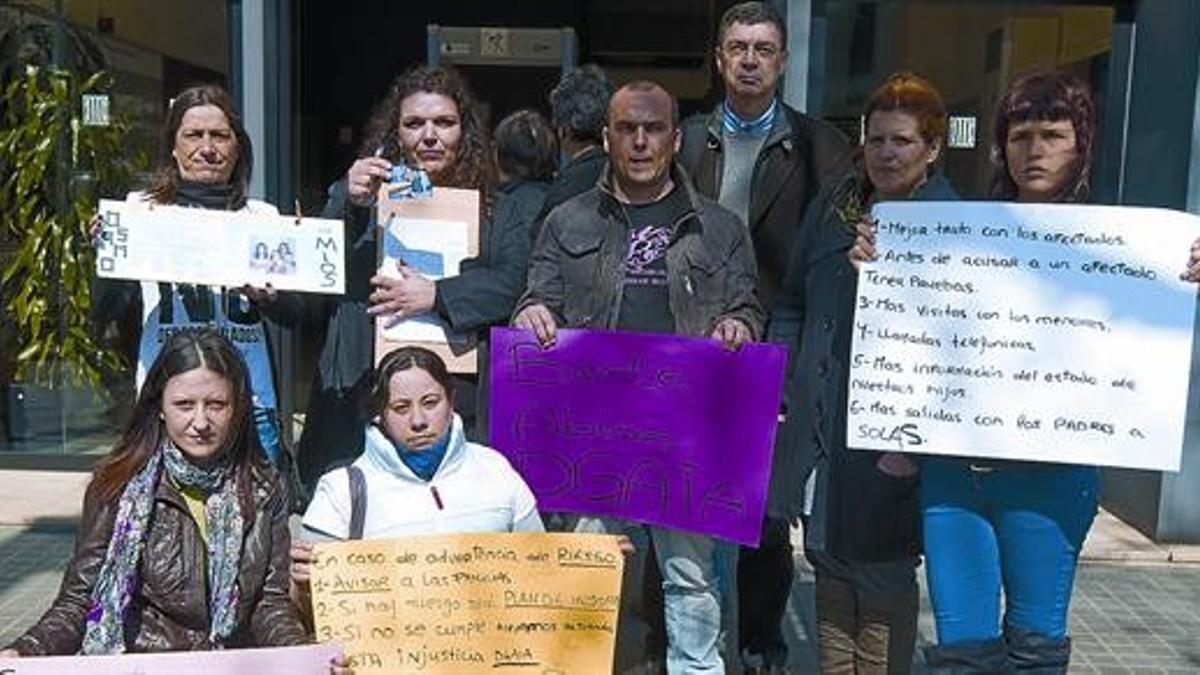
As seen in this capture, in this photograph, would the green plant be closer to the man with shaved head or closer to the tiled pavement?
the tiled pavement

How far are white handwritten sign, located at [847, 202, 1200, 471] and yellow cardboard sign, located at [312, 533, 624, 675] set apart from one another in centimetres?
72

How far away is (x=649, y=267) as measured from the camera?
10.3 ft

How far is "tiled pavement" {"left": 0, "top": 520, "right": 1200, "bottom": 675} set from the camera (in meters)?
4.49

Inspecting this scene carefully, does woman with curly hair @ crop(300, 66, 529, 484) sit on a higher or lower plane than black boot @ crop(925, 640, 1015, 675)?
higher

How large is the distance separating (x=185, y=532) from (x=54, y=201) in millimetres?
4343

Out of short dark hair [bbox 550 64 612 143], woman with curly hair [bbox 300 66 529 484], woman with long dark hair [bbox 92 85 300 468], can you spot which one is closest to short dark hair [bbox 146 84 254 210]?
woman with long dark hair [bbox 92 85 300 468]

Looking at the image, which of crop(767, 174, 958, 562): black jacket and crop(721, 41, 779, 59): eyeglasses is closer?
crop(767, 174, 958, 562): black jacket

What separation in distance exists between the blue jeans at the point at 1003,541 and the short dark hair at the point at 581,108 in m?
1.72

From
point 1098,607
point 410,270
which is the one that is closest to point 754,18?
point 410,270

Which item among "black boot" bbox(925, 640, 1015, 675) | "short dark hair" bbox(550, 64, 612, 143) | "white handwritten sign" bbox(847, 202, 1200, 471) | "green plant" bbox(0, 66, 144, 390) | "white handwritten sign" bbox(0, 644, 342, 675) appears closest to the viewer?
"white handwritten sign" bbox(0, 644, 342, 675)

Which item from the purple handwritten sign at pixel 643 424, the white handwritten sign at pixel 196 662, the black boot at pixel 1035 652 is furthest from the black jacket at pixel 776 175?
the white handwritten sign at pixel 196 662

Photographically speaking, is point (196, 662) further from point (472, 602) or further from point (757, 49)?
point (757, 49)

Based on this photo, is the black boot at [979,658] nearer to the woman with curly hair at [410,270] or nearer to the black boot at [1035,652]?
the black boot at [1035,652]

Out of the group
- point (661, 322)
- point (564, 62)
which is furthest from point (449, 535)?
point (564, 62)
